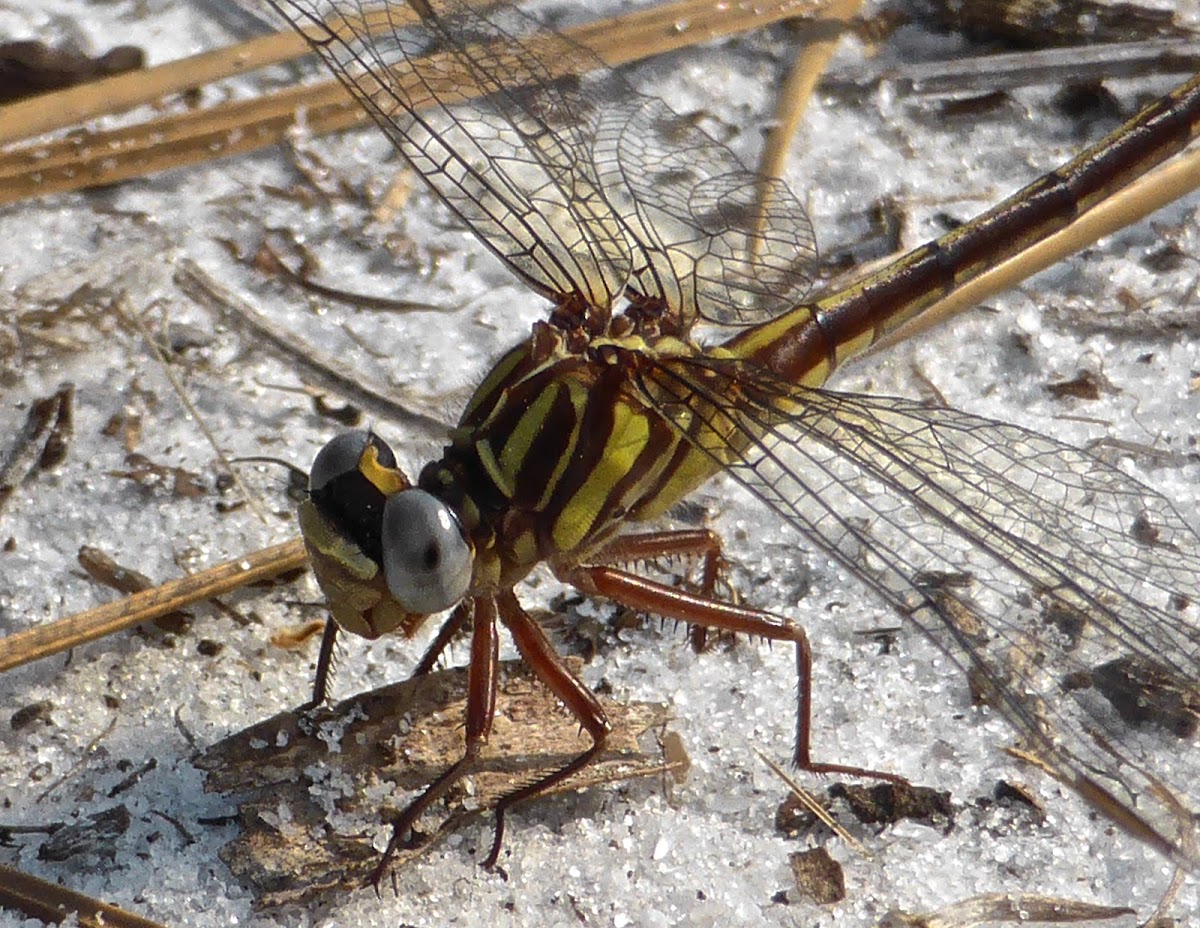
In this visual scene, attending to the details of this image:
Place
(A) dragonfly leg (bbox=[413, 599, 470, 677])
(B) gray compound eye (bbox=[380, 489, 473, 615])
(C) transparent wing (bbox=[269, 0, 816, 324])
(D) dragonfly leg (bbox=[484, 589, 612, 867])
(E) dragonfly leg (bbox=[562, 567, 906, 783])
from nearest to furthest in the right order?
(B) gray compound eye (bbox=[380, 489, 473, 615]) < (D) dragonfly leg (bbox=[484, 589, 612, 867]) < (E) dragonfly leg (bbox=[562, 567, 906, 783]) < (A) dragonfly leg (bbox=[413, 599, 470, 677]) < (C) transparent wing (bbox=[269, 0, 816, 324])

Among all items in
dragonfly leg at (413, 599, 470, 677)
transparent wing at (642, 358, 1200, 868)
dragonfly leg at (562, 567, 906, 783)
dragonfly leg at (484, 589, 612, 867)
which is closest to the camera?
transparent wing at (642, 358, 1200, 868)

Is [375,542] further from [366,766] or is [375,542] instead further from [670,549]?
[670,549]

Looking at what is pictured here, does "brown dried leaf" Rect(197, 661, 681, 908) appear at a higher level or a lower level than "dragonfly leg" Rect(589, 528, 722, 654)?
lower

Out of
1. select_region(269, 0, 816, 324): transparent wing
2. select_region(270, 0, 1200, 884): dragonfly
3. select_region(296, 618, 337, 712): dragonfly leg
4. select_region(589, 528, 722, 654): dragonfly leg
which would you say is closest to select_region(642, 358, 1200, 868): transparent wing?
select_region(270, 0, 1200, 884): dragonfly

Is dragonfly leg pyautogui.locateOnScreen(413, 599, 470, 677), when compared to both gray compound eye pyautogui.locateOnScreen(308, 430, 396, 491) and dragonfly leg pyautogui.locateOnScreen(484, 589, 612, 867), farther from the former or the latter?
gray compound eye pyautogui.locateOnScreen(308, 430, 396, 491)

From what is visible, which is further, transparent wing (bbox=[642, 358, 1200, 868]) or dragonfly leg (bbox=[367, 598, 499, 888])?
dragonfly leg (bbox=[367, 598, 499, 888])

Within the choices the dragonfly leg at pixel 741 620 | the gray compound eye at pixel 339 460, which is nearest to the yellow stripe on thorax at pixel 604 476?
the dragonfly leg at pixel 741 620

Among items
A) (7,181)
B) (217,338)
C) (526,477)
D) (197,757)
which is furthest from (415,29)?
(197,757)

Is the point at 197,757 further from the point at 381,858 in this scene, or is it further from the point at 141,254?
the point at 141,254
